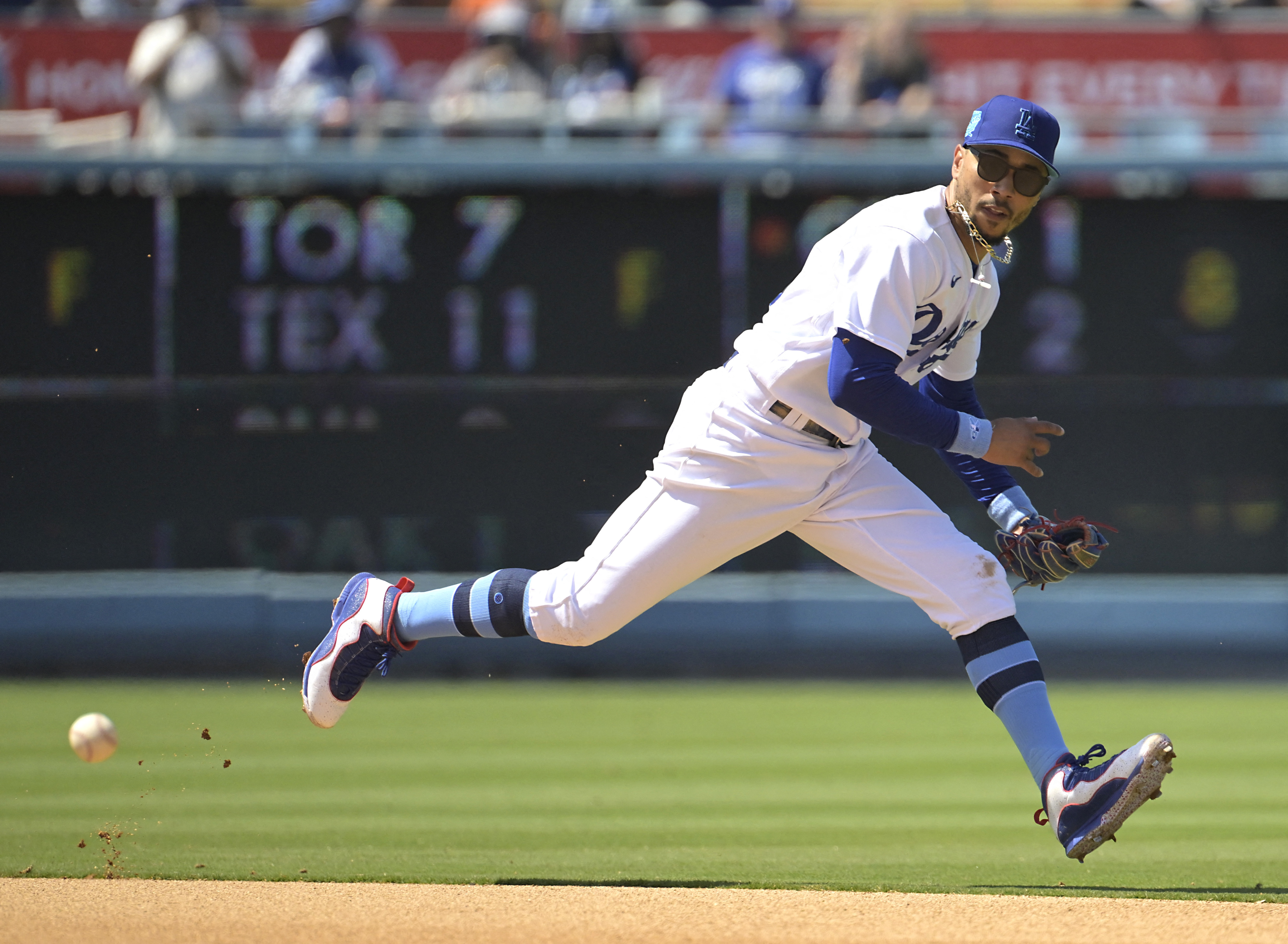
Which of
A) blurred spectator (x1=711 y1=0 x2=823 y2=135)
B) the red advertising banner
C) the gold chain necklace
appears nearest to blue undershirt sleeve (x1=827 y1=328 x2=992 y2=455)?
the gold chain necklace

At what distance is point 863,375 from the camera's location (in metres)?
3.77

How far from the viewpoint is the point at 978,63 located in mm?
10461

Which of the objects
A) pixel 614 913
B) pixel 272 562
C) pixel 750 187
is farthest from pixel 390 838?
pixel 750 187

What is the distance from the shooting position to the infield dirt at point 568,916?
3.64 meters

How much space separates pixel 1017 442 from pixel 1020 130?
0.73 m

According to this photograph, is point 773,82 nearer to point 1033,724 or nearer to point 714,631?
point 714,631

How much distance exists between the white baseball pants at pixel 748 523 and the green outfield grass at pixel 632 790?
80cm

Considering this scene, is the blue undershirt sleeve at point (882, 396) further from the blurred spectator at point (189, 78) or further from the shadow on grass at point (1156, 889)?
the blurred spectator at point (189, 78)

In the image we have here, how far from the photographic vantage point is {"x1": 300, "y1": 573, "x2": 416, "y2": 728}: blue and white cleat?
439 cm

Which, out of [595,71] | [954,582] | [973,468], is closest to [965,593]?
[954,582]

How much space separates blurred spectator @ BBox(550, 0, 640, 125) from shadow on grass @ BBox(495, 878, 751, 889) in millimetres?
6151

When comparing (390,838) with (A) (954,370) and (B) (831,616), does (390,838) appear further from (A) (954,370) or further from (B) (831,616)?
(B) (831,616)

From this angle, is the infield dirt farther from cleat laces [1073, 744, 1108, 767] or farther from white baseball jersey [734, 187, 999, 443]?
white baseball jersey [734, 187, 999, 443]

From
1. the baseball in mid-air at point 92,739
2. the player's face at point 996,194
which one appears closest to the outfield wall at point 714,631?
the baseball in mid-air at point 92,739
